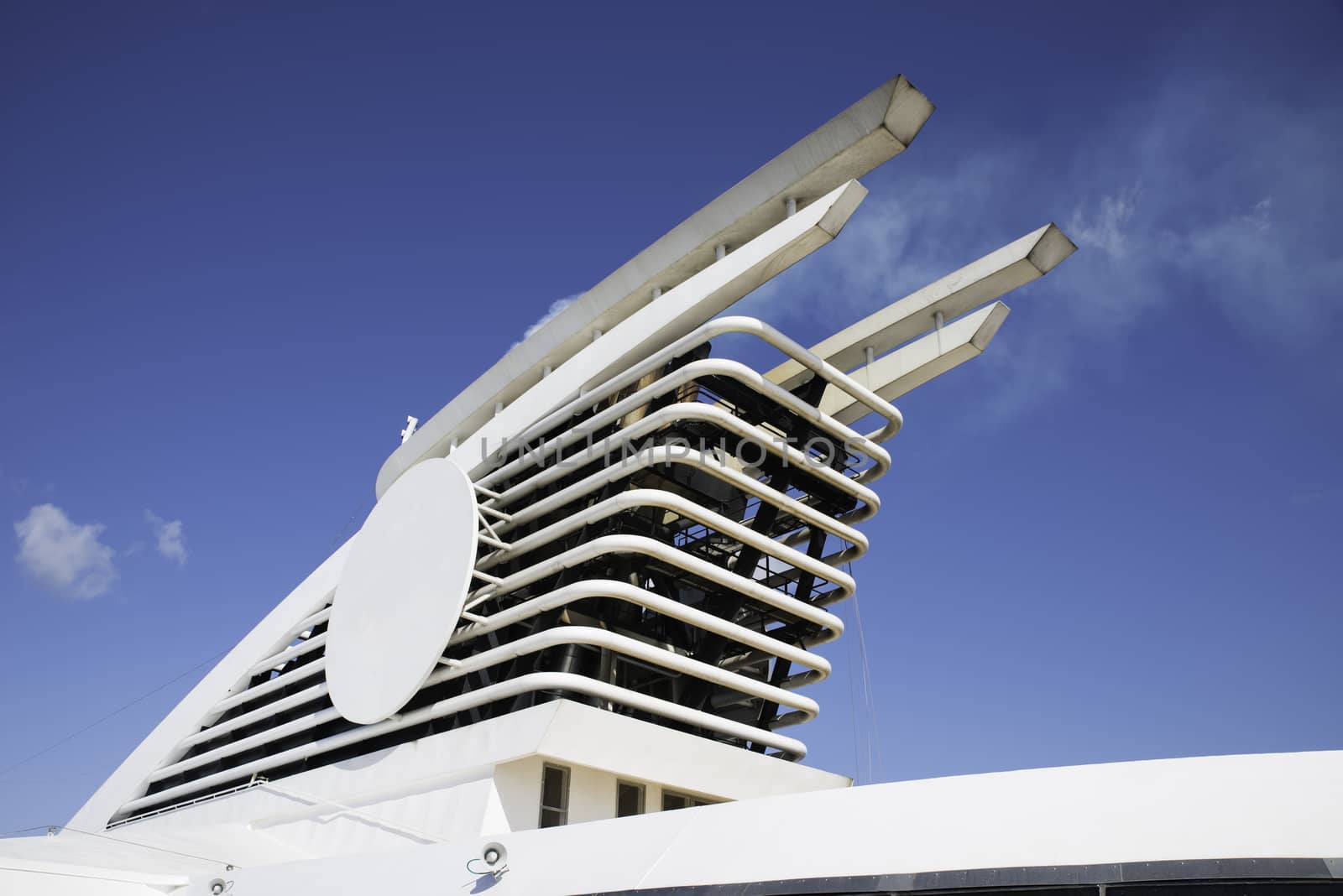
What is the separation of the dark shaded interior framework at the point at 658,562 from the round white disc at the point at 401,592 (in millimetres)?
552

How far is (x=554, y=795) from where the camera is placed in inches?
749

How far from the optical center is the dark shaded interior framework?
20141mm

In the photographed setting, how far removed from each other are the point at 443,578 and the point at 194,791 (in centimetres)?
1220

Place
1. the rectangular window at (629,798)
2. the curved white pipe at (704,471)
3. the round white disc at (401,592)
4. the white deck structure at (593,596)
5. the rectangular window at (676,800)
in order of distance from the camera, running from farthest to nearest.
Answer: the round white disc at (401,592) → the rectangular window at (676,800) → the curved white pipe at (704,471) → the rectangular window at (629,798) → the white deck structure at (593,596)

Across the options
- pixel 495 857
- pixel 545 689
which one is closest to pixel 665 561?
Result: pixel 545 689

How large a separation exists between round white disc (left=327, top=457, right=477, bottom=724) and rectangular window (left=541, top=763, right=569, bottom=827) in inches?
151

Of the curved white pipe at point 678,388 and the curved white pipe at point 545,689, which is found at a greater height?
the curved white pipe at point 678,388

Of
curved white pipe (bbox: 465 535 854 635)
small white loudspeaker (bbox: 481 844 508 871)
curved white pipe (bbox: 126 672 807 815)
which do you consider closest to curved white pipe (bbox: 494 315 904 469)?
curved white pipe (bbox: 465 535 854 635)

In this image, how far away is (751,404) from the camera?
22.6 m

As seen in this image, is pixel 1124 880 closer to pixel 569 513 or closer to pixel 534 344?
pixel 569 513

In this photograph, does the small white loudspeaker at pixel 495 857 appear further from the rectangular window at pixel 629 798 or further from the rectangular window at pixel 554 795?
the rectangular window at pixel 629 798

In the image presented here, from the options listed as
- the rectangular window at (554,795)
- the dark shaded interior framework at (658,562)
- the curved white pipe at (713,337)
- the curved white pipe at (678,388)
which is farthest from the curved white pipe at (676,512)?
the rectangular window at (554,795)

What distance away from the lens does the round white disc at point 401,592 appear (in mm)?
21797

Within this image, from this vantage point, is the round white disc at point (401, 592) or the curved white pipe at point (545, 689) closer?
the curved white pipe at point (545, 689)
